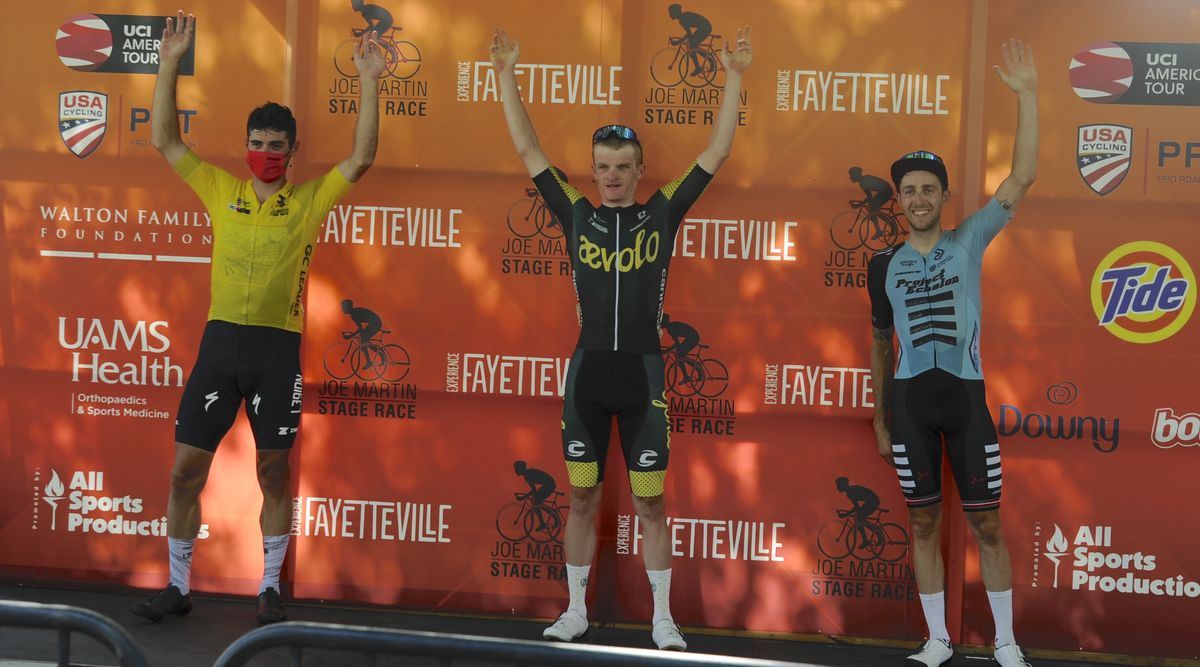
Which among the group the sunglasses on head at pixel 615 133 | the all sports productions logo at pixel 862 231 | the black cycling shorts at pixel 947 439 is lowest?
the black cycling shorts at pixel 947 439

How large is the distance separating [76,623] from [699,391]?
284cm

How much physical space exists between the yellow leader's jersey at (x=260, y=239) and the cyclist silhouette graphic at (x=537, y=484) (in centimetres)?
113

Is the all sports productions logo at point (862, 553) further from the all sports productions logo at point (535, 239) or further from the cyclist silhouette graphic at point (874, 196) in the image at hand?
the all sports productions logo at point (535, 239)

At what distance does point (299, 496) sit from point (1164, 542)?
3746 mm

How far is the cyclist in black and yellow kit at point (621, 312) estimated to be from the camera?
4051mm

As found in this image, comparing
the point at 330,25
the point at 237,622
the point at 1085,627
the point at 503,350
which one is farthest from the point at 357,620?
the point at 1085,627

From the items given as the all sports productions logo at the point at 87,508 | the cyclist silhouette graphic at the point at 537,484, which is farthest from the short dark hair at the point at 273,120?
the all sports productions logo at the point at 87,508

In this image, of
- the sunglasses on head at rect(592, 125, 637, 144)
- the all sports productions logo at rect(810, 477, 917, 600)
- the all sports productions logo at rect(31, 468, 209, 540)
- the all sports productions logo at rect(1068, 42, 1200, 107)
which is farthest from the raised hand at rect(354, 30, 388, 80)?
the all sports productions logo at rect(1068, 42, 1200, 107)

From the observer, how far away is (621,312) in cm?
407

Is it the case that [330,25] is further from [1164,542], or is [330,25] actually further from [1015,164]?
[1164,542]

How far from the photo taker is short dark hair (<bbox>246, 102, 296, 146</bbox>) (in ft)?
14.1

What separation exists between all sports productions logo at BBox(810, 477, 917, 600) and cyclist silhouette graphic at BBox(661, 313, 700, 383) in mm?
852

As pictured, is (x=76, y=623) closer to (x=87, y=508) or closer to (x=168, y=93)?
(x=168, y=93)

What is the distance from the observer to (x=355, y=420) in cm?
472
